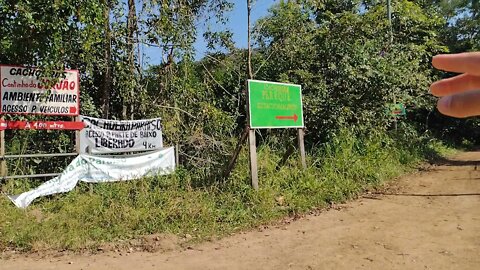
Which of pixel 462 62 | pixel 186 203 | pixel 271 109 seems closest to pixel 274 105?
pixel 271 109

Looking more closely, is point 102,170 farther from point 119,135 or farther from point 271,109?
point 271,109

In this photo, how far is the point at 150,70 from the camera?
1091 centimetres

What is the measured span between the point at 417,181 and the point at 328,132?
2370mm

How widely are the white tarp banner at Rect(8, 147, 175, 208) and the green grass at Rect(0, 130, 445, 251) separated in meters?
0.17

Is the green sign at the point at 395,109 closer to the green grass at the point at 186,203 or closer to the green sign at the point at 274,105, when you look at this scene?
the green grass at the point at 186,203

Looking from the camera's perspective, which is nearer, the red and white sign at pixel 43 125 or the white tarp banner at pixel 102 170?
the white tarp banner at pixel 102 170

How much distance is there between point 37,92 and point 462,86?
8556 millimetres

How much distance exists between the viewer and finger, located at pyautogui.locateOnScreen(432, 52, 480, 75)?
0.94 meters

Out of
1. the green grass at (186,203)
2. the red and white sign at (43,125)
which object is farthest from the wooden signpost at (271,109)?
the red and white sign at (43,125)

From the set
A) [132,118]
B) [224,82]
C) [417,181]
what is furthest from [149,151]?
[417,181]

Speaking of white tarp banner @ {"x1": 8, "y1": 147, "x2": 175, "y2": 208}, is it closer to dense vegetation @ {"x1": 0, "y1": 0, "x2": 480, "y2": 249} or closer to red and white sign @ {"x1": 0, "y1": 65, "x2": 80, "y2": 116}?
dense vegetation @ {"x1": 0, "y1": 0, "x2": 480, "y2": 249}

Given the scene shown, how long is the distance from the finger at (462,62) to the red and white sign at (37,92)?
8411mm

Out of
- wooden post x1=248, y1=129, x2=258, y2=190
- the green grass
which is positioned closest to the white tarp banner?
the green grass

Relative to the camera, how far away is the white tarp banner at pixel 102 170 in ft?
26.2
